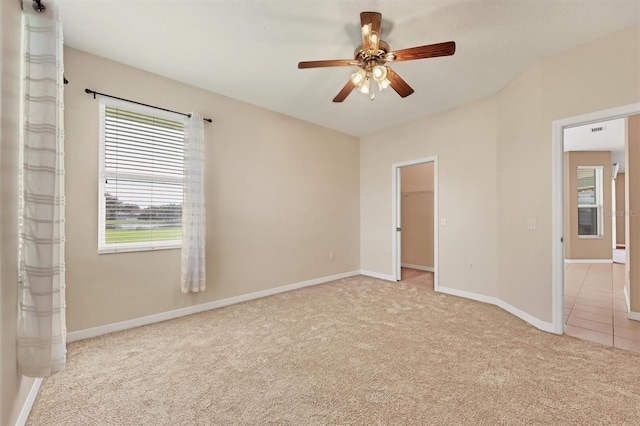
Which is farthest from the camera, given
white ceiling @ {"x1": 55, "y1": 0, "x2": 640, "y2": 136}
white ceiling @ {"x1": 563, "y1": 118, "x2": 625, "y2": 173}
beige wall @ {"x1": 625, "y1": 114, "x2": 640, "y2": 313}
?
white ceiling @ {"x1": 563, "y1": 118, "x2": 625, "y2": 173}

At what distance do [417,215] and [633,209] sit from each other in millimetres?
3229

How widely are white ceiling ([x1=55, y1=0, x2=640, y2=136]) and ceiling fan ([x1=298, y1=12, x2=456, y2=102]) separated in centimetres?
18

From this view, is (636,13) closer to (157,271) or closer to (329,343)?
(329,343)

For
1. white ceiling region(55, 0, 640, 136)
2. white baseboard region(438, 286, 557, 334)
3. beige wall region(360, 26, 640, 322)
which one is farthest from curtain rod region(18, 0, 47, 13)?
white baseboard region(438, 286, 557, 334)

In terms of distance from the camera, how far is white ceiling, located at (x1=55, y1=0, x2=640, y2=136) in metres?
2.06

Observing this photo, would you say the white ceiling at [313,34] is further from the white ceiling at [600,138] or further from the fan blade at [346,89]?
the white ceiling at [600,138]

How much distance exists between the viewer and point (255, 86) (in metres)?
3.29

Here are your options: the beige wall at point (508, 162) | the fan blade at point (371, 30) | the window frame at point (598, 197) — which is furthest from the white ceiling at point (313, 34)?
the window frame at point (598, 197)

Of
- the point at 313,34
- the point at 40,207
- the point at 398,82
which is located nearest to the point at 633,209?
the point at 398,82

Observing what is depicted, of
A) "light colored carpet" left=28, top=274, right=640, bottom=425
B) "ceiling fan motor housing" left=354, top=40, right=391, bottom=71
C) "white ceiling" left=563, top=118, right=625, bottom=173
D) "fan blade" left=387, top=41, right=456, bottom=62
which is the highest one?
"white ceiling" left=563, top=118, right=625, bottom=173

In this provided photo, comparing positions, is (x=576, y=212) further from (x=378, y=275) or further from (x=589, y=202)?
(x=378, y=275)

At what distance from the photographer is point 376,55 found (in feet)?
7.06

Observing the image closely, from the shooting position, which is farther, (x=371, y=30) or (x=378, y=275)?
(x=378, y=275)

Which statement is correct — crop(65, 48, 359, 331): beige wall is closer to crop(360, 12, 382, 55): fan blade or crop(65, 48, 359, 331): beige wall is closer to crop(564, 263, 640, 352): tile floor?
crop(360, 12, 382, 55): fan blade
